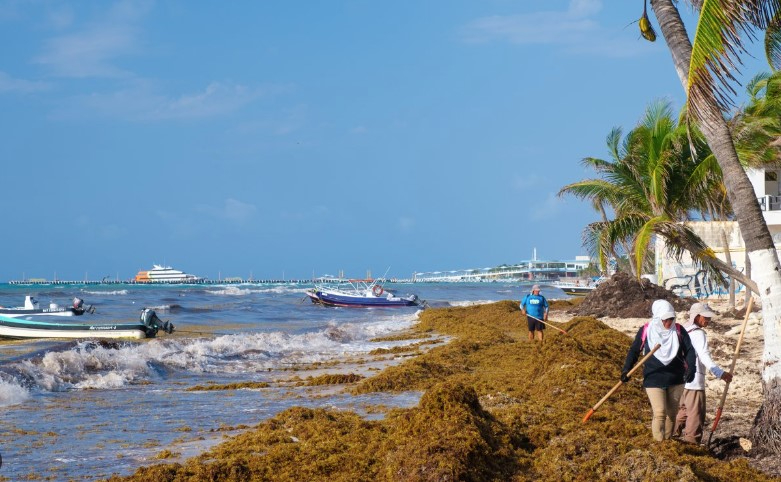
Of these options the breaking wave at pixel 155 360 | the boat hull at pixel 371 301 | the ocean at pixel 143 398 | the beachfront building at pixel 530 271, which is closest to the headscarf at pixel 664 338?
the ocean at pixel 143 398

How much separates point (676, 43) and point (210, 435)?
6.76 metres

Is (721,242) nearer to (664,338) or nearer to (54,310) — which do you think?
(664,338)

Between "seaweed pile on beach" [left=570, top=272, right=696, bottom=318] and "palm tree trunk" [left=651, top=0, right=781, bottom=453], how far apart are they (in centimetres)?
2027

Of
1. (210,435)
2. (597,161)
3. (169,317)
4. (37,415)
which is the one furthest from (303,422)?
(169,317)

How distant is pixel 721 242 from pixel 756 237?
25058 mm

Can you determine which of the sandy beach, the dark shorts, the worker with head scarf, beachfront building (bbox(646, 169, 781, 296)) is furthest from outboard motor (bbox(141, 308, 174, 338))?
the worker with head scarf

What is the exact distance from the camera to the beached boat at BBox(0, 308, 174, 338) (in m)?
26.4

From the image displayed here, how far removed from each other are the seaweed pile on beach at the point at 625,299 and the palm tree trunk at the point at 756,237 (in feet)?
66.5

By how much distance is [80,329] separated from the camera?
2641 cm

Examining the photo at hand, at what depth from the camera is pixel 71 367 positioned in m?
16.7

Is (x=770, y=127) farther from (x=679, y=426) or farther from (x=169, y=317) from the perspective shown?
(x=169, y=317)

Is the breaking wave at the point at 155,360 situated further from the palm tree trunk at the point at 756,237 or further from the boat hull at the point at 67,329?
the palm tree trunk at the point at 756,237

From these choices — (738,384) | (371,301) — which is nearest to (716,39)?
(738,384)

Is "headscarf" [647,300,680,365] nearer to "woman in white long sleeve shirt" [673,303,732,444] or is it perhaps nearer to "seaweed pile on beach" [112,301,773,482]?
"woman in white long sleeve shirt" [673,303,732,444]
